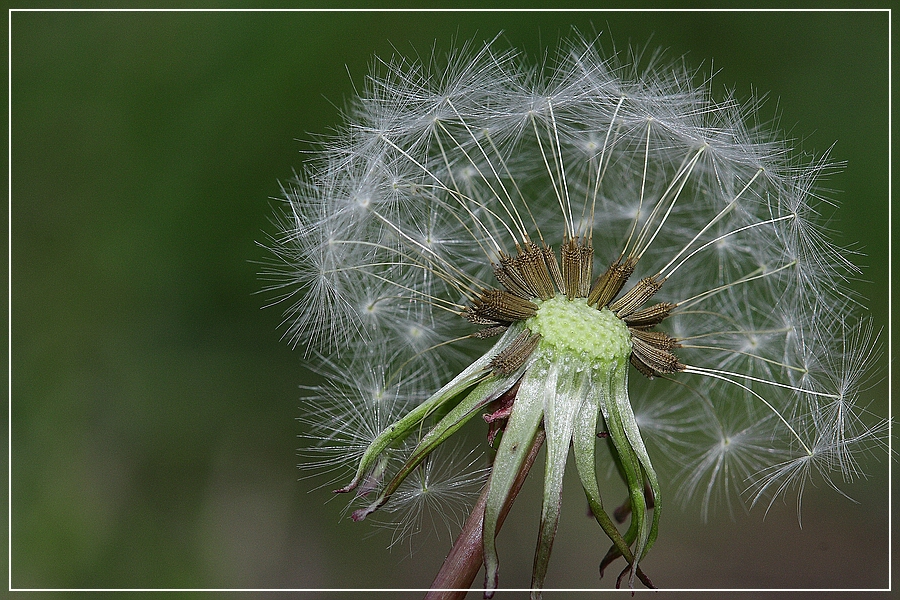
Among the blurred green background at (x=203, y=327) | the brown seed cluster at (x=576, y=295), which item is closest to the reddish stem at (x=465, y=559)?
the brown seed cluster at (x=576, y=295)

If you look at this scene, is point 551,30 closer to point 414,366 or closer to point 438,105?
point 438,105

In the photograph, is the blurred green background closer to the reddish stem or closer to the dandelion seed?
the dandelion seed

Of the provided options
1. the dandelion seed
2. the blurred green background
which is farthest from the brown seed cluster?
the blurred green background

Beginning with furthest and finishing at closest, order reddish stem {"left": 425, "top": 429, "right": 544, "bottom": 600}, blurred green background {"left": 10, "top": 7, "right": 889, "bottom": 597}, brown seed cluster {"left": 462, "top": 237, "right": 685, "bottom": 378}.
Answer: blurred green background {"left": 10, "top": 7, "right": 889, "bottom": 597}, brown seed cluster {"left": 462, "top": 237, "right": 685, "bottom": 378}, reddish stem {"left": 425, "top": 429, "right": 544, "bottom": 600}

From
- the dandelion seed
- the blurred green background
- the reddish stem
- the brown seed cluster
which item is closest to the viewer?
the reddish stem

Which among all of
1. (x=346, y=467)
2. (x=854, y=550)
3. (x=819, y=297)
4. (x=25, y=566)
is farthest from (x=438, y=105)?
(x=854, y=550)

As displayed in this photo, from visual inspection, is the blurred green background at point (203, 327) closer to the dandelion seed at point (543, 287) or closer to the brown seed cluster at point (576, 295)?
the dandelion seed at point (543, 287)

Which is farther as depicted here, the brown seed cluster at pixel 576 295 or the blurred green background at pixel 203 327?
the blurred green background at pixel 203 327
